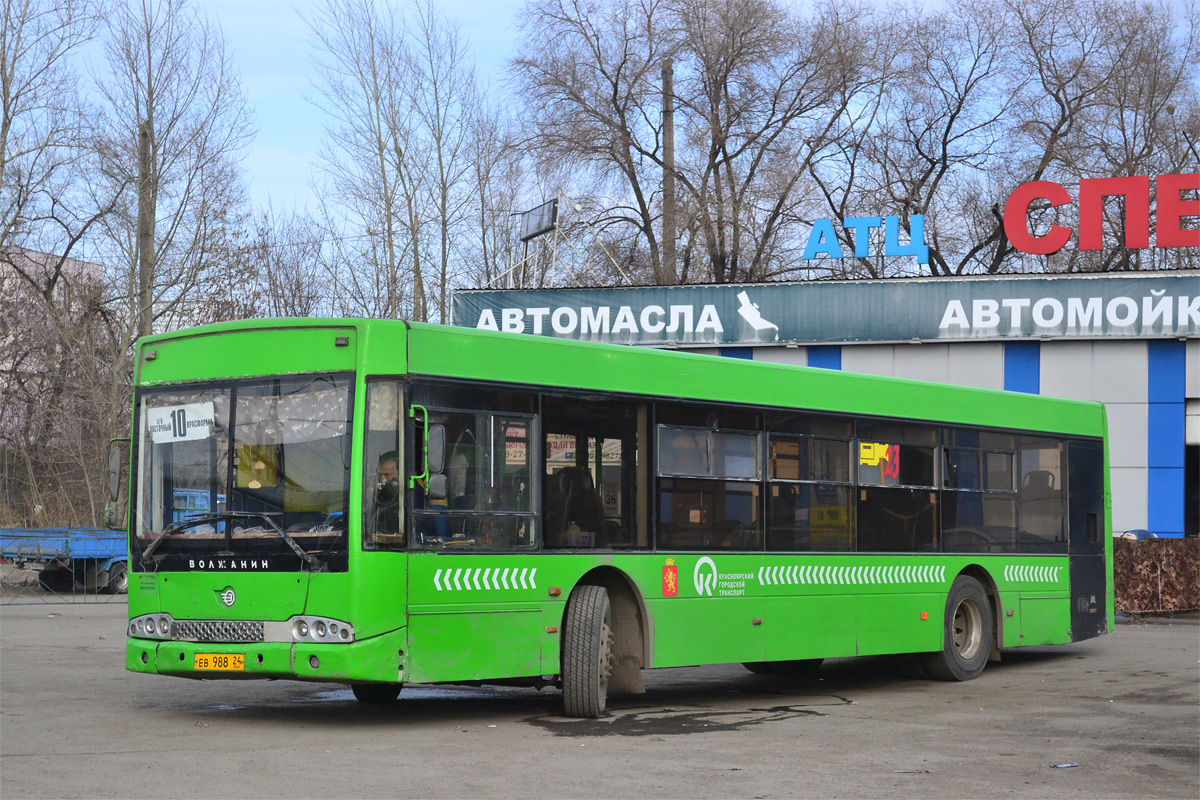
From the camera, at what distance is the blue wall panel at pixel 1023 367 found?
29766 millimetres

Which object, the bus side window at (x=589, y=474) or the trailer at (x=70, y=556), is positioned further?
the trailer at (x=70, y=556)

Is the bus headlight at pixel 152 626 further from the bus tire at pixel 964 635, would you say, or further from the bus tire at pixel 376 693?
the bus tire at pixel 964 635

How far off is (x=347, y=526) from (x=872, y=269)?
34.8 meters

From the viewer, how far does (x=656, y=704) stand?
1231 centimetres

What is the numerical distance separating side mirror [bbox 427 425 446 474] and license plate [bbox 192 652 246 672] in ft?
6.25

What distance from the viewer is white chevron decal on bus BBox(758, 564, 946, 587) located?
12.6 m

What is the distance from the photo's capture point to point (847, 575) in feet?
44.0

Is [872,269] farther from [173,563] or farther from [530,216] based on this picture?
[173,563]

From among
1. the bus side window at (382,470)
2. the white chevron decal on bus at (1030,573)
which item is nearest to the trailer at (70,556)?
the white chevron decal on bus at (1030,573)

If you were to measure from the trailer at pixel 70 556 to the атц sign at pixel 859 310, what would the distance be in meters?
9.68

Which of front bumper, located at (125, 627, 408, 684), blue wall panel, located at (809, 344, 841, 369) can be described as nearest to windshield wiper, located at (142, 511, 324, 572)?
front bumper, located at (125, 627, 408, 684)

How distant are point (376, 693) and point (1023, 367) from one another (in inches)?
836

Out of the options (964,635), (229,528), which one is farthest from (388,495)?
(964,635)

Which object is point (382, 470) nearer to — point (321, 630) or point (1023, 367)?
point (321, 630)
